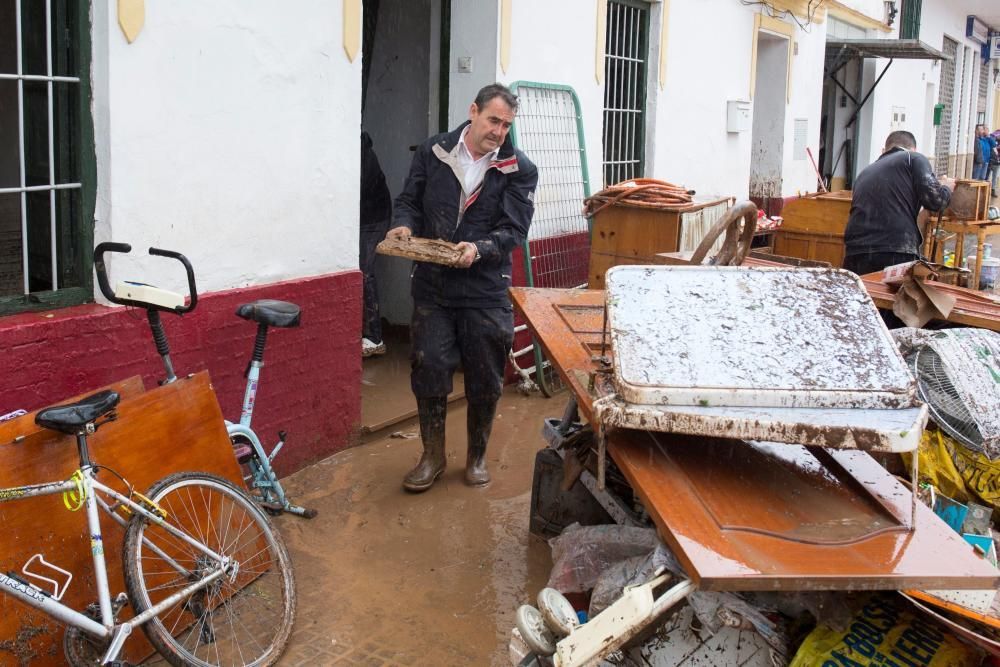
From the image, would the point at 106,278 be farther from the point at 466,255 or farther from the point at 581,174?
the point at 581,174

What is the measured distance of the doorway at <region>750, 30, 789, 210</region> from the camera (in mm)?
11680

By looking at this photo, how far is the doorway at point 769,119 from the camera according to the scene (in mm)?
→ 11680

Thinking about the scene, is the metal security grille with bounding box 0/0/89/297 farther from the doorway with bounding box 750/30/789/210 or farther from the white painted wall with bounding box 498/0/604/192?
the doorway with bounding box 750/30/789/210

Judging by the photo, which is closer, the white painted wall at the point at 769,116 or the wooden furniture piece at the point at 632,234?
the wooden furniture piece at the point at 632,234

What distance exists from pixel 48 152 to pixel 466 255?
1772 mm

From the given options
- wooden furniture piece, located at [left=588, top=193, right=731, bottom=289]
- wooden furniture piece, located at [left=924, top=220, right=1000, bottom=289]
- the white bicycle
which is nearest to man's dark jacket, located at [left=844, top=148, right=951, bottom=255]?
wooden furniture piece, located at [left=588, top=193, right=731, bottom=289]

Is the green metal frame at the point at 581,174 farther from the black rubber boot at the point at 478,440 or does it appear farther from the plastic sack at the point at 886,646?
the plastic sack at the point at 886,646

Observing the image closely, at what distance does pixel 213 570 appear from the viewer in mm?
3402

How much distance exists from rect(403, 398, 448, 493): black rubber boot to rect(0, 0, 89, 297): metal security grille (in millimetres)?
1748

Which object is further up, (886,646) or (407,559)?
(886,646)

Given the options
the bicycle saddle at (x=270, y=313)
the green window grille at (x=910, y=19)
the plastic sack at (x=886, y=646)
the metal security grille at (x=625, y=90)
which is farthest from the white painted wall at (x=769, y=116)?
the plastic sack at (x=886, y=646)

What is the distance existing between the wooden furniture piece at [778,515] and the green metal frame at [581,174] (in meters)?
3.12

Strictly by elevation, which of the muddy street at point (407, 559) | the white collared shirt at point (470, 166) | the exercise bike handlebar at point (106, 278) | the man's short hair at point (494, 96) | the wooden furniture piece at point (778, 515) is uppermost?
the man's short hair at point (494, 96)

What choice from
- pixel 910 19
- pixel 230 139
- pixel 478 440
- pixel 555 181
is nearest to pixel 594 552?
pixel 478 440
